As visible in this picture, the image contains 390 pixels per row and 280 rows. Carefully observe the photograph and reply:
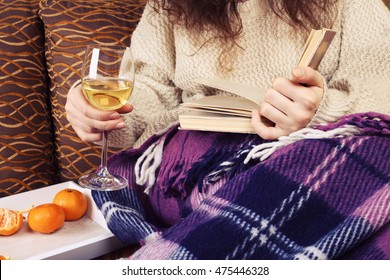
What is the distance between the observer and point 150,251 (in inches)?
28.0

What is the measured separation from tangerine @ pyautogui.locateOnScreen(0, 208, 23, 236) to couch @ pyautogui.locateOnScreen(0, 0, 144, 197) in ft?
1.00

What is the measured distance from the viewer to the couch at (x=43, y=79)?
50.8 inches

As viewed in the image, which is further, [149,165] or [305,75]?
[149,165]

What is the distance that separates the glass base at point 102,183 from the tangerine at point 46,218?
0.14m

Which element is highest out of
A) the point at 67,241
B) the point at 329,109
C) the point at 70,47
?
the point at 329,109

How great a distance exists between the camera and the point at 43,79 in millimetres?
1367

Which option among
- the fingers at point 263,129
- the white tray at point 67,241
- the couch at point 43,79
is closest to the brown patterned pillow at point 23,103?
the couch at point 43,79

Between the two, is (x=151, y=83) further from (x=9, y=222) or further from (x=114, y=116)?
(x=9, y=222)

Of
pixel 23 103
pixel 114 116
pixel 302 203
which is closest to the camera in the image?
pixel 302 203

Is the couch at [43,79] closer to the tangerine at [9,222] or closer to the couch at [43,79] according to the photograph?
the couch at [43,79]

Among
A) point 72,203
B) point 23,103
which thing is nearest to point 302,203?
point 72,203

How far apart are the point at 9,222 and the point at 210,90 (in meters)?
0.50

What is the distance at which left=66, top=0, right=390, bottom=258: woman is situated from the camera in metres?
0.80

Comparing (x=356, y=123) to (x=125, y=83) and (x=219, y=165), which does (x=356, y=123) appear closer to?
(x=219, y=165)
